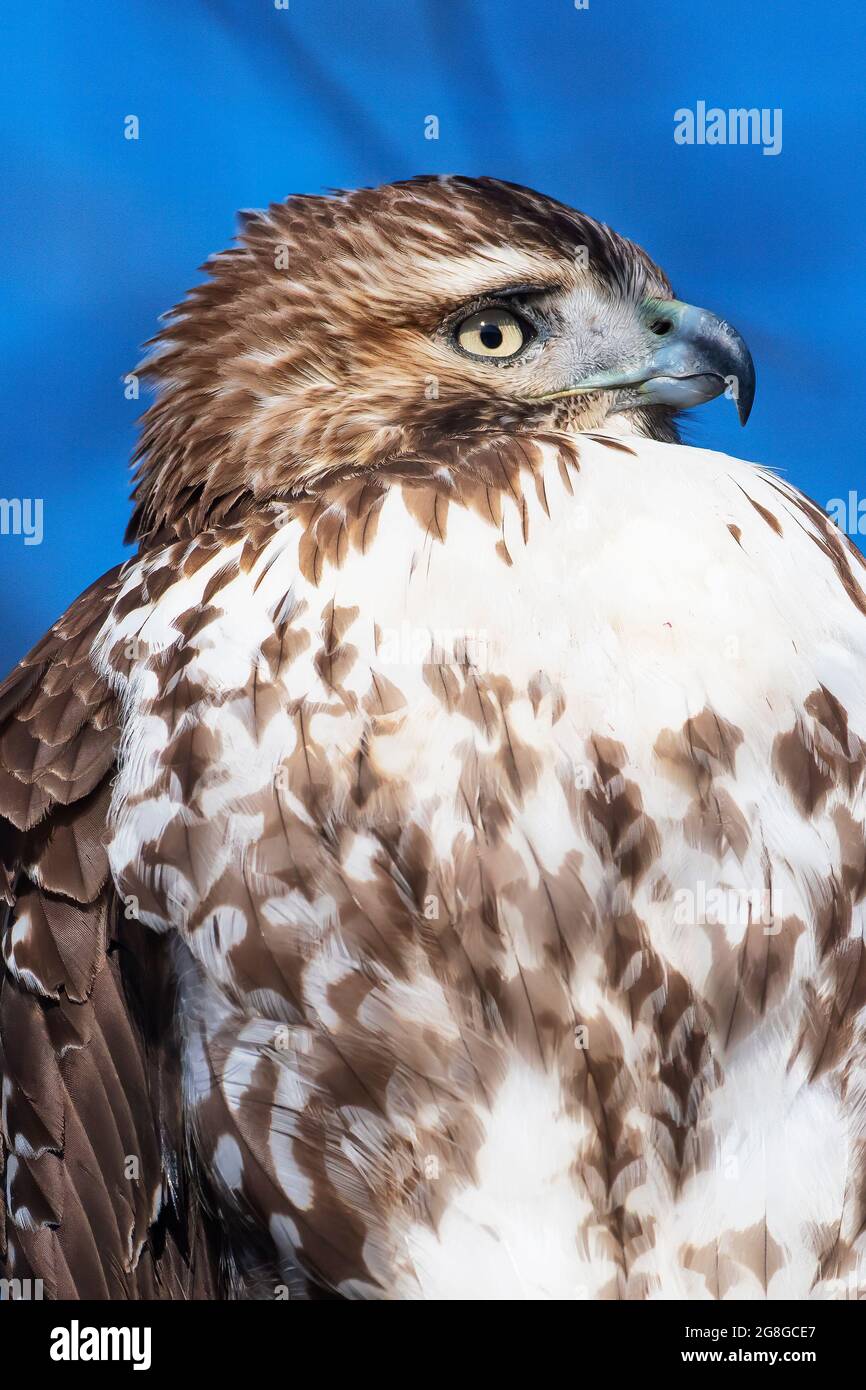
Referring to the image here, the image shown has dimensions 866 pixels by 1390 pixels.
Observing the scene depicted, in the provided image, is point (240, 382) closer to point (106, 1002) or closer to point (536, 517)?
point (536, 517)

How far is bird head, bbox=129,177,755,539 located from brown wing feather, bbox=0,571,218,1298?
43 cm

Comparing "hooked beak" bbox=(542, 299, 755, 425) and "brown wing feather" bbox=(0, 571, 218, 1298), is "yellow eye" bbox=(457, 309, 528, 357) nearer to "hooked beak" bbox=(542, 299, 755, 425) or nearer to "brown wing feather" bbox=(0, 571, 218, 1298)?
"hooked beak" bbox=(542, 299, 755, 425)

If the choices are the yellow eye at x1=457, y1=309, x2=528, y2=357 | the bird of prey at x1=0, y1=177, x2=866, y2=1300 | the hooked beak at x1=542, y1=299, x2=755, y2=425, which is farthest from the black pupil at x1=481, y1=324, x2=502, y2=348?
the bird of prey at x1=0, y1=177, x2=866, y2=1300

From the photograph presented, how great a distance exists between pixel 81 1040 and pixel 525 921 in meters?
0.75

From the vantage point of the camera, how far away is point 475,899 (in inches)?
78.7

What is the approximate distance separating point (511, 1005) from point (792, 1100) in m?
0.44

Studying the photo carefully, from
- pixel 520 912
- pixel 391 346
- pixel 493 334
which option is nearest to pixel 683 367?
pixel 493 334

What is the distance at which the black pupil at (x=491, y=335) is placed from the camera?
8.19 feet

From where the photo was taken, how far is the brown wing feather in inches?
86.2

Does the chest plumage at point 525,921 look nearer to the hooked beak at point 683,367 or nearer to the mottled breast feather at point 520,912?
the mottled breast feather at point 520,912

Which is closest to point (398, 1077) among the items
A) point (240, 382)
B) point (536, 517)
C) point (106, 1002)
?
point (106, 1002)

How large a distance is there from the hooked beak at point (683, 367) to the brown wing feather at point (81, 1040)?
1048 mm

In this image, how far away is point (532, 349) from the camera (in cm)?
253

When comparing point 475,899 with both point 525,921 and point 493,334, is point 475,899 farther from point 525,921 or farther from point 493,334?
point 493,334
